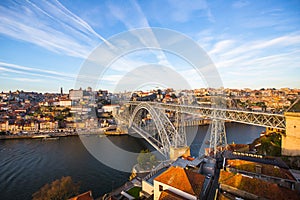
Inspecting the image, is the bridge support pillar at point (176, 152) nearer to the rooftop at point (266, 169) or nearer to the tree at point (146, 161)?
the tree at point (146, 161)

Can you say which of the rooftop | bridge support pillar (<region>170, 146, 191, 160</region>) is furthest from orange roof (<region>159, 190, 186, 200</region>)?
bridge support pillar (<region>170, 146, 191, 160</region>)

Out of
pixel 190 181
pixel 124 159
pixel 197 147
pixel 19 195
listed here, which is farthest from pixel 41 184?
pixel 197 147

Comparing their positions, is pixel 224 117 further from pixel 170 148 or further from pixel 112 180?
pixel 112 180

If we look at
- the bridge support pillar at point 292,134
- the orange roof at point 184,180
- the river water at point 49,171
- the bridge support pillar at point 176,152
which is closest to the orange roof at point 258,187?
the orange roof at point 184,180

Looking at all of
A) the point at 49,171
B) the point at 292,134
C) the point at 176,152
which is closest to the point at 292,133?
the point at 292,134

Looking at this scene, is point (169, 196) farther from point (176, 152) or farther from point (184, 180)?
point (176, 152)

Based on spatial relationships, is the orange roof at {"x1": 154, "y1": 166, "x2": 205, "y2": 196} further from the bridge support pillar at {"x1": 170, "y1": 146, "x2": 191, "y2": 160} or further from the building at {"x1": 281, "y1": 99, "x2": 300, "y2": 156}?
the bridge support pillar at {"x1": 170, "y1": 146, "x2": 191, "y2": 160}
